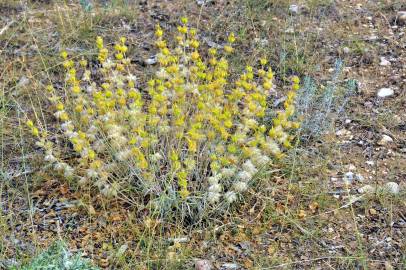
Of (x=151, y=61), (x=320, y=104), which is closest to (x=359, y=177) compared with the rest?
(x=320, y=104)

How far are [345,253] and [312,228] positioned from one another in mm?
206

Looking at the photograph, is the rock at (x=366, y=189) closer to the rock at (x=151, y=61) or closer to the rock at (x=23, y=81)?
the rock at (x=151, y=61)

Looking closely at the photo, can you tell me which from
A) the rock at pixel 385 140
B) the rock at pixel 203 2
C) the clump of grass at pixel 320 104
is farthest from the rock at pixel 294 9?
the rock at pixel 385 140

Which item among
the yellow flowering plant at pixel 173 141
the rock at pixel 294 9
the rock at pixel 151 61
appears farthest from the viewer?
the rock at pixel 294 9

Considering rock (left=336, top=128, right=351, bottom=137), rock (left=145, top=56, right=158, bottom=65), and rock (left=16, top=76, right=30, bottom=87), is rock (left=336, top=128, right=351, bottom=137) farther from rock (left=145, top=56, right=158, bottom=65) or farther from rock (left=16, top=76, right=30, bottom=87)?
rock (left=16, top=76, right=30, bottom=87)

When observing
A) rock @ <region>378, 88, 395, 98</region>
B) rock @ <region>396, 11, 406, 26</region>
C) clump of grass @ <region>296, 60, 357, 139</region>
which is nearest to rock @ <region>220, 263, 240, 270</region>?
clump of grass @ <region>296, 60, 357, 139</region>

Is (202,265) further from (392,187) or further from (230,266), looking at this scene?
(392,187)

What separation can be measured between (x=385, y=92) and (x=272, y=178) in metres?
1.16

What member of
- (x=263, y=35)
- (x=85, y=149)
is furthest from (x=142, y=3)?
(x=85, y=149)

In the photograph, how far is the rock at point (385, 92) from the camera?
12.3ft

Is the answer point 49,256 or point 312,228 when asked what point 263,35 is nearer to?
point 312,228

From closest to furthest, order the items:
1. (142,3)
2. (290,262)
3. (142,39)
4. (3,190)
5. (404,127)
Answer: (290,262), (3,190), (404,127), (142,39), (142,3)

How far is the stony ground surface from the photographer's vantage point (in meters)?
2.74

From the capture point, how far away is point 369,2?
4648 millimetres
